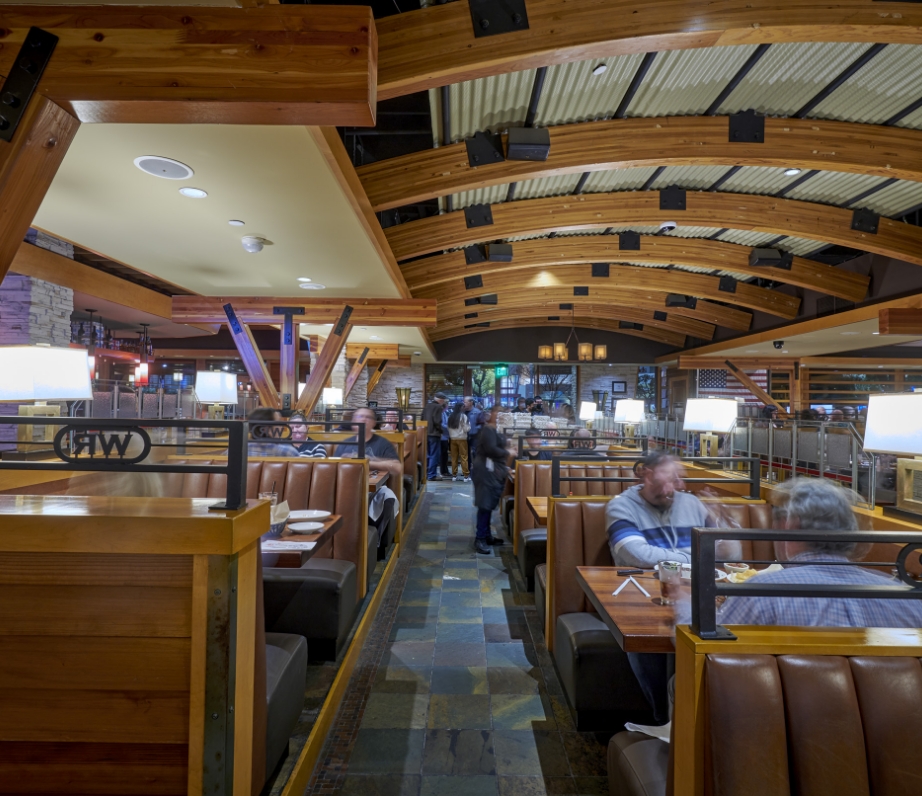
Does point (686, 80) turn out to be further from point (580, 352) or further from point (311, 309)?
point (580, 352)

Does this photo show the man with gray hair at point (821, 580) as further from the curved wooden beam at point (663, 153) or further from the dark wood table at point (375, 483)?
the curved wooden beam at point (663, 153)

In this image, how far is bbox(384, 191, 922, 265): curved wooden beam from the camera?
6.30m

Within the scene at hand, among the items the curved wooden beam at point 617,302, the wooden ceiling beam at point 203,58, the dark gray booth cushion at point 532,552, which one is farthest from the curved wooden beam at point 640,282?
the wooden ceiling beam at point 203,58

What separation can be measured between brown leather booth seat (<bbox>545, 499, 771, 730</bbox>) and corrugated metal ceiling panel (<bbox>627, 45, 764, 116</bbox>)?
304 cm

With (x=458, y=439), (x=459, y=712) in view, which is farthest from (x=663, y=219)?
(x=458, y=439)

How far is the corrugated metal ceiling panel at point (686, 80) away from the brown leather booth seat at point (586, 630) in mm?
3039

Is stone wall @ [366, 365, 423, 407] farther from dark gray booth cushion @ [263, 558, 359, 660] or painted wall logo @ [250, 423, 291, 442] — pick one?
dark gray booth cushion @ [263, 558, 359, 660]

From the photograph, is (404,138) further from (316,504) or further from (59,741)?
(59,741)

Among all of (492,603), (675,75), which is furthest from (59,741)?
A: (675,75)

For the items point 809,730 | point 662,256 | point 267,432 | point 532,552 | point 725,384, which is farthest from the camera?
point 725,384

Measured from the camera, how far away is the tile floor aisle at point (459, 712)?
2207 mm

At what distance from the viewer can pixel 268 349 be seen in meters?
16.1

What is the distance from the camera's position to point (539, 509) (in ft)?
12.0

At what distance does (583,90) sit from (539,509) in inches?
124
